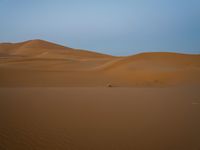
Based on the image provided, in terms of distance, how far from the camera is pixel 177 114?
7.17 metres

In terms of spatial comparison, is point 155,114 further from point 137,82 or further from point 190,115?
point 137,82

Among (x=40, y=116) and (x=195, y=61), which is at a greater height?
(x=195, y=61)

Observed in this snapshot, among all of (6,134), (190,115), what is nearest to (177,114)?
(190,115)

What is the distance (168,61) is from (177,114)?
29.1 meters

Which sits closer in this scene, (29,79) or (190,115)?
(190,115)

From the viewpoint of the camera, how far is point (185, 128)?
5.66 meters

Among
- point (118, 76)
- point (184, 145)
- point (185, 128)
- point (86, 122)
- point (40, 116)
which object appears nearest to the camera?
point (184, 145)

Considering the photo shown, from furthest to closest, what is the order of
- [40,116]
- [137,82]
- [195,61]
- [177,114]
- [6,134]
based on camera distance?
[195,61] → [137,82] → [177,114] → [40,116] → [6,134]

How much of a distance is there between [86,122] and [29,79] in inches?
735

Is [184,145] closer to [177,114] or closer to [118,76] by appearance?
[177,114]

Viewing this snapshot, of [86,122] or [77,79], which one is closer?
[86,122]

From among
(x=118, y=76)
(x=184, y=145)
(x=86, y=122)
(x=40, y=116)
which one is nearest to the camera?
(x=184, y=145)

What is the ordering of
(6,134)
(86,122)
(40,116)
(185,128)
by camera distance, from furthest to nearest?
(40,116)
(86,122)
(185,128)
(6,134)

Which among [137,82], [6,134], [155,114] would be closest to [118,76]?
[137,82]
